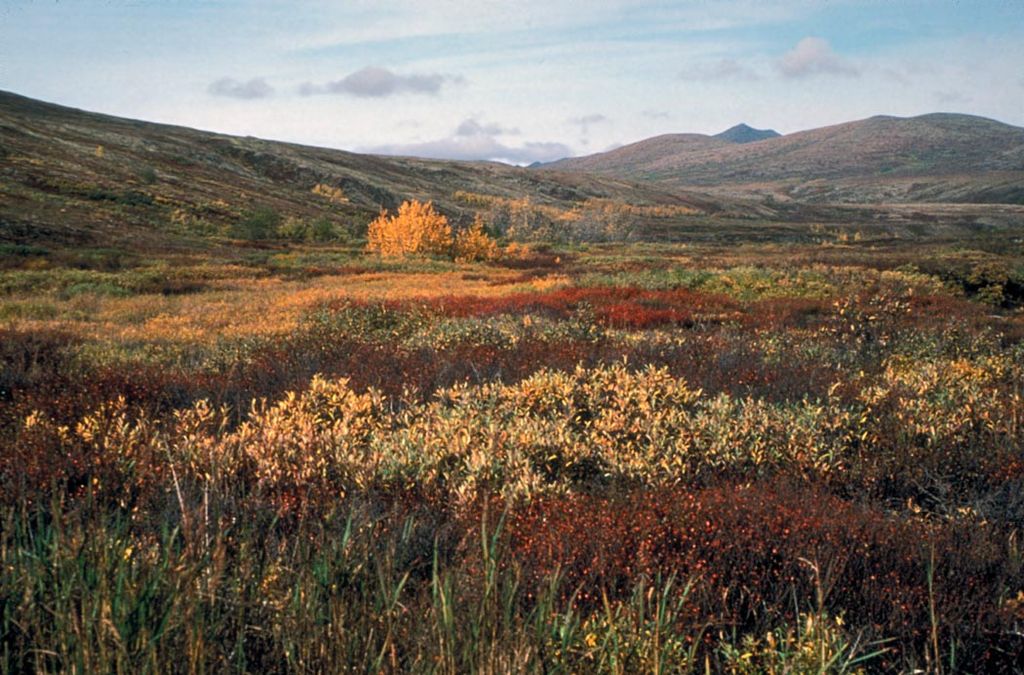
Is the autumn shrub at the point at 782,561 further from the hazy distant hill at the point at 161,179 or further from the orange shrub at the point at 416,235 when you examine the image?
the hazy distant hill at the point at 161,179

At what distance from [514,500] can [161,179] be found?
242ft

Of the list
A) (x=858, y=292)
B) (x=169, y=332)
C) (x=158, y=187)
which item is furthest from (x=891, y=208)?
(x=169, y=332)

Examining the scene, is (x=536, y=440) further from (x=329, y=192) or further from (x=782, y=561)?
(x=329, y=192)

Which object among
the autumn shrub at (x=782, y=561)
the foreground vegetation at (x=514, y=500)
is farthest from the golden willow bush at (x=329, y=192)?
the autumn shrub at (x=782, y=561)

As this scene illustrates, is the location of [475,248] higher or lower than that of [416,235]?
lower

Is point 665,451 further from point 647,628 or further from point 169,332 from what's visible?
point 169,332

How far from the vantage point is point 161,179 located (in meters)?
68.8

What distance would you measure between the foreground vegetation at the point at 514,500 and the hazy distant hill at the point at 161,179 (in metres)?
→ 33.1

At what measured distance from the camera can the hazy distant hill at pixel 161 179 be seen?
4584 cm

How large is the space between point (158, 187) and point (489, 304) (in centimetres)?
5743

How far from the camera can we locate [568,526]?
12.4 feet

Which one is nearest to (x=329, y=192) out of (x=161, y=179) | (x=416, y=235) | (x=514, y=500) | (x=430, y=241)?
(x=161, y=179)

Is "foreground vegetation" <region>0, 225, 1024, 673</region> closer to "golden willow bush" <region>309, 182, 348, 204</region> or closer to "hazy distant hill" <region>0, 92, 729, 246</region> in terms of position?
"hazy distant hill" <region>0, 92, 729, 246</region>

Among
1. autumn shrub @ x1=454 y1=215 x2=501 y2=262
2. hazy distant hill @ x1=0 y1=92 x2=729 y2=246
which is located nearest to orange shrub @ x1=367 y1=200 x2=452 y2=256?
autumn shrub @ x1=454 y1=215 x2=501 y2=262
